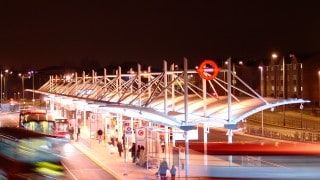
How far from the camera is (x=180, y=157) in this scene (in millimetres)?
21266

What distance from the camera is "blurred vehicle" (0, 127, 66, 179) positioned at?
38.2 feet

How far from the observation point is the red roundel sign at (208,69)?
74.7 ft

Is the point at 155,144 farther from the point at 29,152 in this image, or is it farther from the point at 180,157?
the point at 29,152

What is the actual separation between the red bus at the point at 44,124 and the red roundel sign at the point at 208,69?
13.4 metres

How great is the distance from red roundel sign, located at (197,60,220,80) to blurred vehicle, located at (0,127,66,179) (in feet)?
35.3

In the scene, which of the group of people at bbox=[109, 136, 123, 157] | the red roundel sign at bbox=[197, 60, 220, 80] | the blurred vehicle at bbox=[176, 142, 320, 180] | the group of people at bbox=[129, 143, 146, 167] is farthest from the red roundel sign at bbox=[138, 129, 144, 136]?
the blurred vehicle at bbox=[176, 142, 320, 180]

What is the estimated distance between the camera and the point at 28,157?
11.8 m

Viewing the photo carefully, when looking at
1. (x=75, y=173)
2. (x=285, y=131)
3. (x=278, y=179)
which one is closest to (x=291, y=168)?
(x=278, y=179)

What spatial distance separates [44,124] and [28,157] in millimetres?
23103

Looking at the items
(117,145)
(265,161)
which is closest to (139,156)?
(117,145)

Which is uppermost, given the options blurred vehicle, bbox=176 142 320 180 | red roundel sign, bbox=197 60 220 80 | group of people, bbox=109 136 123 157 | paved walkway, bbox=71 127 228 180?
red roundel sign, bbox=197 60 220 80

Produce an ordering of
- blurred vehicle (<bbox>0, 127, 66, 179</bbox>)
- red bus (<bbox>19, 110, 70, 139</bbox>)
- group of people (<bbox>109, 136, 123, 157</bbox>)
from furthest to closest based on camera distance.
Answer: red bus (<bbox>19, 110, 70, 139</bbox>)
group of people (<bbox>109, 136, 123, 157</bbox>)
blurred vehicle (<bbox>0, 127, 66, 179</bbox>)

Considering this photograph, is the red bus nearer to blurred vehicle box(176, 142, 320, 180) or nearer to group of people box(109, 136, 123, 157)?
group of people box(109, 136, 123, 157)

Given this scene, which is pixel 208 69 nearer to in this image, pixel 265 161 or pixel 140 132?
pixel 140 132
